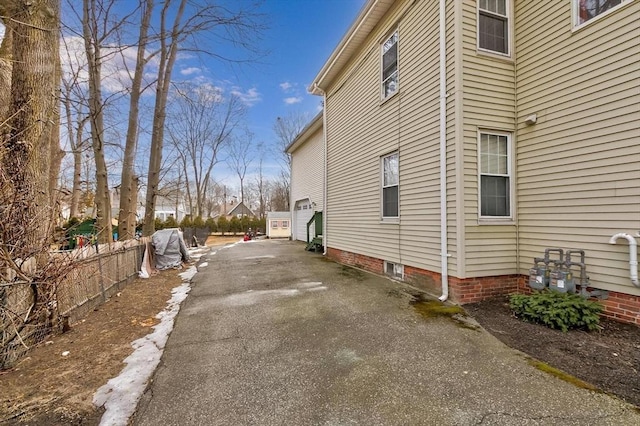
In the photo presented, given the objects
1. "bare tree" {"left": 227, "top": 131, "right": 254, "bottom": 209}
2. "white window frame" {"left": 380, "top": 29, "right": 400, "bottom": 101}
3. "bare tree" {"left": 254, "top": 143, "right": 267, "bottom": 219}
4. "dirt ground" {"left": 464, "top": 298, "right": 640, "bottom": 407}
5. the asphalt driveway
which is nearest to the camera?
the asphalt driveway

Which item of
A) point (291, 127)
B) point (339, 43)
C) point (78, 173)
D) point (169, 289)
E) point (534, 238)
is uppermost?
point (291, 127)

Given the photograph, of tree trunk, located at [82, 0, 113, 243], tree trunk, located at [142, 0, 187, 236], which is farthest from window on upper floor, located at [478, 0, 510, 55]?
tree trunk, located at [142, 0, 187, 236]

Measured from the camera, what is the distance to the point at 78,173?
17.4 meters

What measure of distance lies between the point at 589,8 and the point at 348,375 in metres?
5.86

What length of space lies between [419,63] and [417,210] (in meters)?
2.86

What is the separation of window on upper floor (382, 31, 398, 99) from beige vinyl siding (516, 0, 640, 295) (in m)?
2.37

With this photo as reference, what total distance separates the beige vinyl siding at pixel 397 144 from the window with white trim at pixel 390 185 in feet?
0.58

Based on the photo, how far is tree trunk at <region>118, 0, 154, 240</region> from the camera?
9086mm

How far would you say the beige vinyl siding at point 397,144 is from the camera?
5.81m

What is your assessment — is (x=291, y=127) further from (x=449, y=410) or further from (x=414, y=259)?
(x=449, y=410)

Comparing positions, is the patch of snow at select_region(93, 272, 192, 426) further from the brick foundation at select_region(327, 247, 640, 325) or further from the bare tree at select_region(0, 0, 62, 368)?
the brick foundation at select_region(327, 247, 640, 325)

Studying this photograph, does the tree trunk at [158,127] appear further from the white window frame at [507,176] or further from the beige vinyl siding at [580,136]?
the beige vinyl siding at [580,136]

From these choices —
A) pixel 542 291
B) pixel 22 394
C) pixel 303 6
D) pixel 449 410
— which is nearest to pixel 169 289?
pixel 22 394

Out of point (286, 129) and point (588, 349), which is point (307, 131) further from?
point (286, 129)
